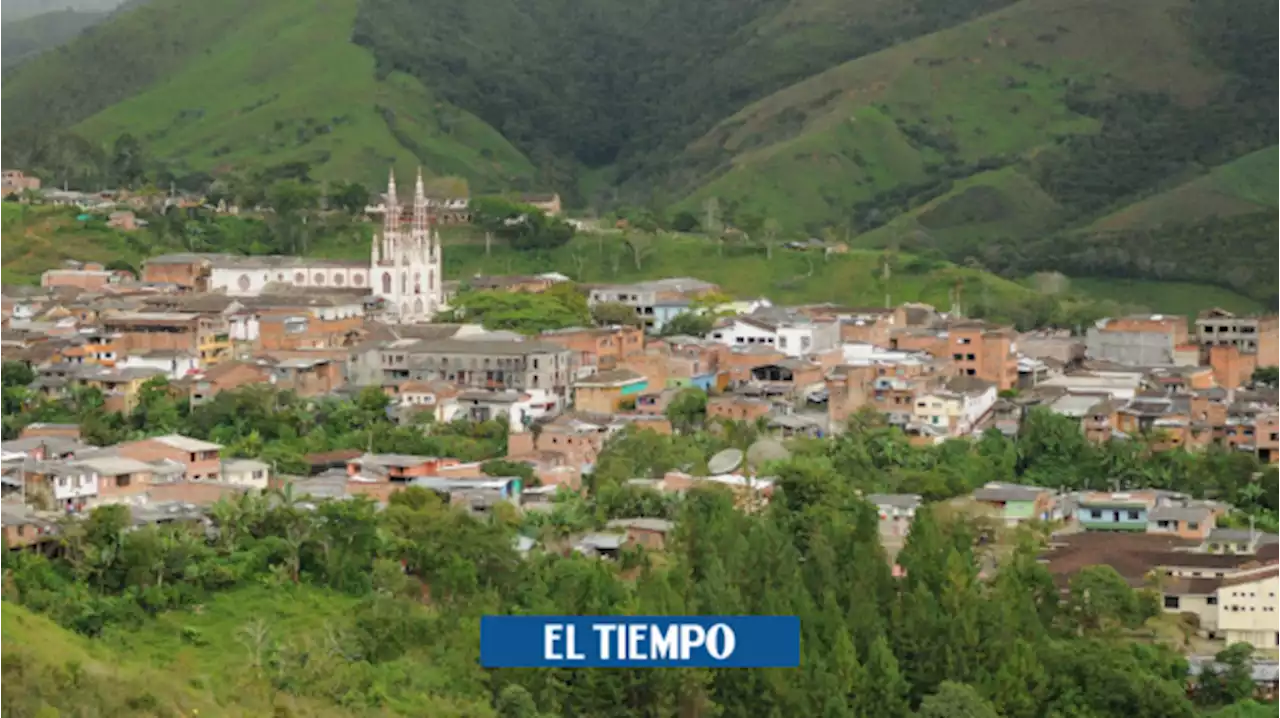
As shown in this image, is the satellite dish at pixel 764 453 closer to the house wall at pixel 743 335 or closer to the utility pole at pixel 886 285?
the house wall at pixel 743 335

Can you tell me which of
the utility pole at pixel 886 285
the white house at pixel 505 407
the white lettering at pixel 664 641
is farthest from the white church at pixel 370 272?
the white lettering at pixel 664 641

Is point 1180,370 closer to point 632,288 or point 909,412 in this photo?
point 909,412

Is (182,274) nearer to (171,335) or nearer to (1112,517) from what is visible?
(171,335)

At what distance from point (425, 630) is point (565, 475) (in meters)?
7.75

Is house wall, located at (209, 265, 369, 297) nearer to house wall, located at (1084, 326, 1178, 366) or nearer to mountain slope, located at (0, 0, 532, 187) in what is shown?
house wall, located at (1084, 326, 1178, 366)

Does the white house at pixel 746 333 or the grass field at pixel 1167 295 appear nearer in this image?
the white house at pixel 746 333

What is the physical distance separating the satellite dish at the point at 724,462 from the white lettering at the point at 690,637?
10.5 meters

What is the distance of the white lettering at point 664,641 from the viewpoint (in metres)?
20.5

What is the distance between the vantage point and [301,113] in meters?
70.4

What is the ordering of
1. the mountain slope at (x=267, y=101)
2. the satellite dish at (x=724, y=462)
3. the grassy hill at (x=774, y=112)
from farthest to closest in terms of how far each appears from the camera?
the mountain slope at (x=267, y=101), the grassy hill at (x=774, y=112), the satellite dish at (x=724, y=462)

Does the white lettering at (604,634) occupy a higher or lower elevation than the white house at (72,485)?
lower

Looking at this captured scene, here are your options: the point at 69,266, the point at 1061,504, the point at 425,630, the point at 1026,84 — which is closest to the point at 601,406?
the point at 1061,504

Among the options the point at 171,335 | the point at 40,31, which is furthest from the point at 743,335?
the point at 40,31

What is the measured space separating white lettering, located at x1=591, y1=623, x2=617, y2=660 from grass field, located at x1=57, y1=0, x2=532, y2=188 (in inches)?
1745
